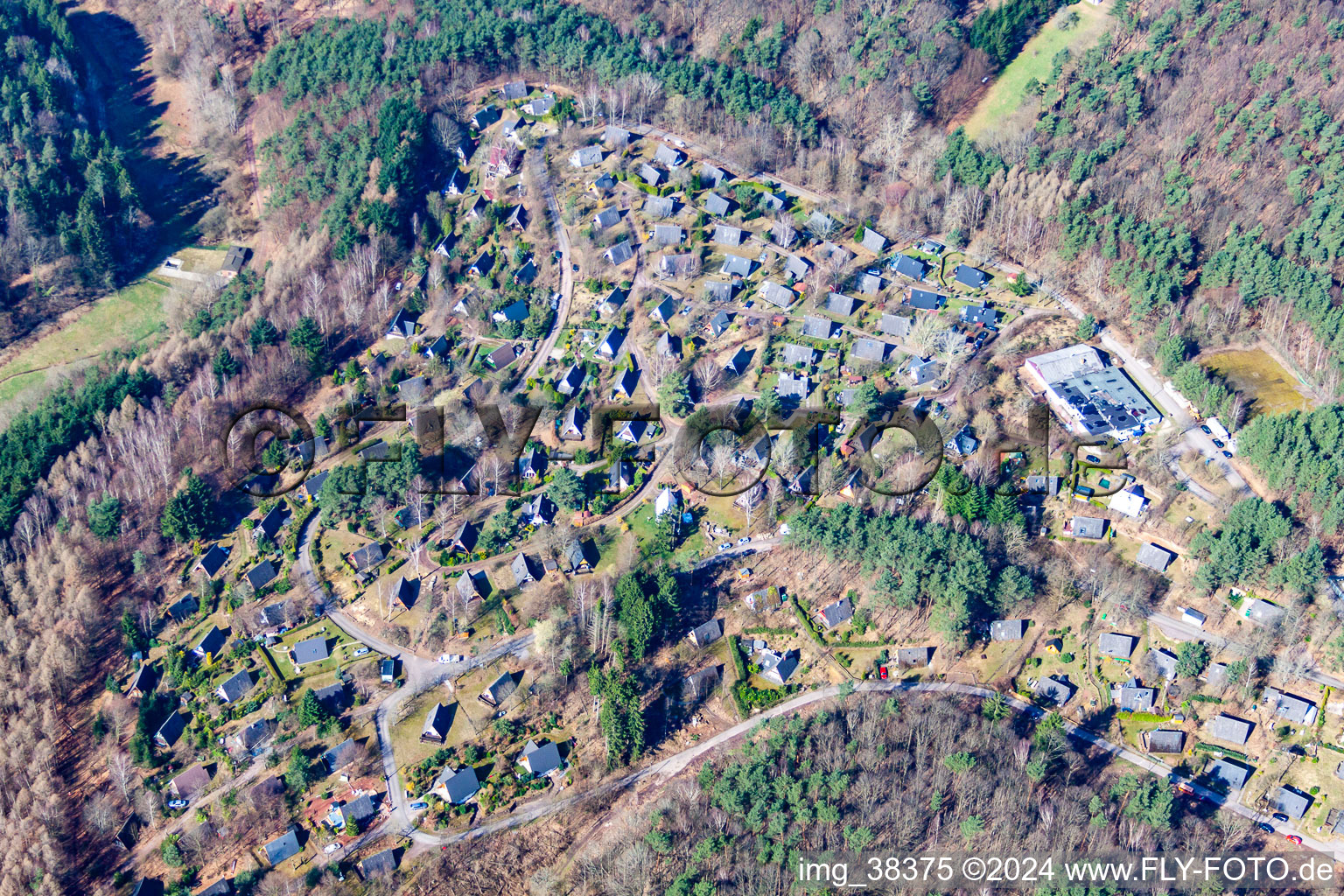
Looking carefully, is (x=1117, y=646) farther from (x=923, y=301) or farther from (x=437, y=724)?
(x=437, y=724)

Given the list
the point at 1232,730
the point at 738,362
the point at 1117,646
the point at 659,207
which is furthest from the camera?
the point at 659,207

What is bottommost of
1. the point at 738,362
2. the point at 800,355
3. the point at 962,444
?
the point at 962,444

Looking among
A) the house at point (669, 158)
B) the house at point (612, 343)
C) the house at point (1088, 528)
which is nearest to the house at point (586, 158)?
the house at point (669, 158)

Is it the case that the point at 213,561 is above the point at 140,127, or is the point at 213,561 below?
below

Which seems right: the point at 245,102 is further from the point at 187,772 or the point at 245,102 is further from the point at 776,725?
the point at 776,725

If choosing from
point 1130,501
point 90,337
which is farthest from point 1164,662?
point 90,337

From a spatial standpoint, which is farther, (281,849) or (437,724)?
(437,724)

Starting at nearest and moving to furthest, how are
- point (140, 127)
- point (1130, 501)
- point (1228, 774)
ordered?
1. point (1228, 774)
2. point (1130, 501)
3. point (140, 127)

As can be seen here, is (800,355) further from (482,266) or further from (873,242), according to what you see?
(482,266)
